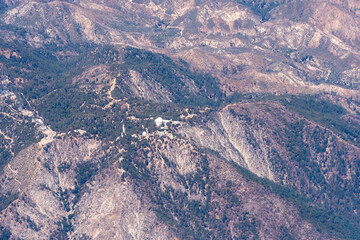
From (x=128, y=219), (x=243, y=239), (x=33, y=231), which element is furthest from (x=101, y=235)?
(x=243, y=239)

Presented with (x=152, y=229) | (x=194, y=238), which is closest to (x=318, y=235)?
(x=194, y=238)

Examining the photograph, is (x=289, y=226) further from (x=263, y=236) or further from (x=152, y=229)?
(x=152, y=229)

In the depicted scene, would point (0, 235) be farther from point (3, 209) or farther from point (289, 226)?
point (289, 226)

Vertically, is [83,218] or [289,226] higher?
[289,226]

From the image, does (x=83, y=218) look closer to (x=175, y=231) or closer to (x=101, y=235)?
(x=101, y=235)

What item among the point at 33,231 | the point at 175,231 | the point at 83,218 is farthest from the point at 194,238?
the point at 33,231

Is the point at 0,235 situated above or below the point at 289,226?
below

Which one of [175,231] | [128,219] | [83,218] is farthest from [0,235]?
[175,231]
